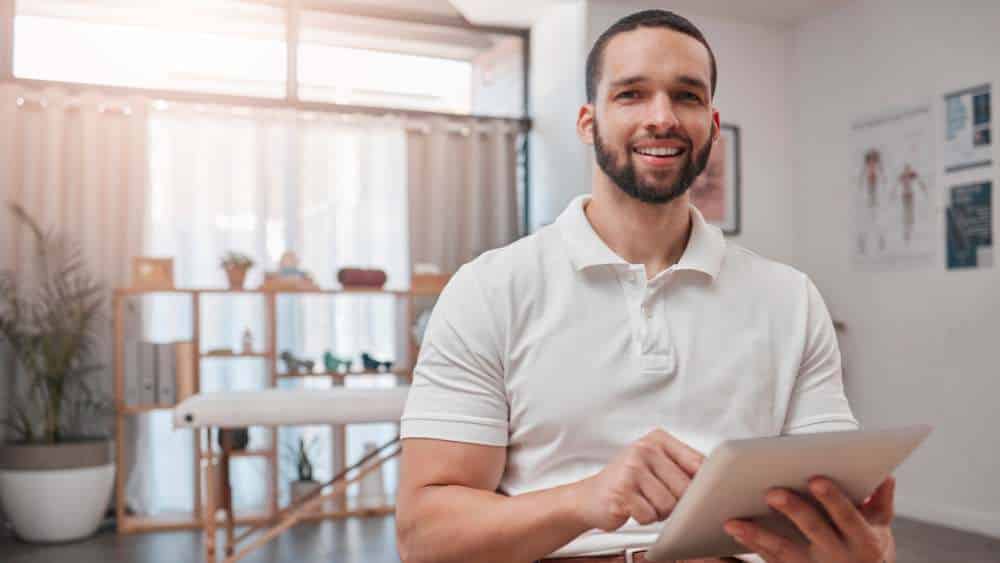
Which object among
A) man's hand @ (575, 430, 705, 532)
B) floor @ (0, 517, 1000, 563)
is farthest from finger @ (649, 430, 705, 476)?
floor @ (0, 517, 1000, 563)

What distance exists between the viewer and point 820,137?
4.74 m

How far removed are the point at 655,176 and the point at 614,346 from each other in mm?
237

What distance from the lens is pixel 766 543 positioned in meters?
1.03

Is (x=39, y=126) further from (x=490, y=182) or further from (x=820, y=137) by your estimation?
(x=820, y=137)

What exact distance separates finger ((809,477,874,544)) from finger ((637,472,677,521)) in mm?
141

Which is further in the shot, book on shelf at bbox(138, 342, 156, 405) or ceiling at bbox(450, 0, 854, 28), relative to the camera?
ceiling at bbox(450, 0, 854, 28)

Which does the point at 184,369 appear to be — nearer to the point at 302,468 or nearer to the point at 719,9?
the point at 302,468

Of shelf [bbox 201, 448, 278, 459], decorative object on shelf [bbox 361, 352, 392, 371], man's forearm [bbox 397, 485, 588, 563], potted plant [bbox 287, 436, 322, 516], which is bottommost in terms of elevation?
potted plant [bbox 287, 436, 322, 516]

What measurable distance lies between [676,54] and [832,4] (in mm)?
3666

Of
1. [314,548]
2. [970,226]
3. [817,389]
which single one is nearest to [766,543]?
[817,389]

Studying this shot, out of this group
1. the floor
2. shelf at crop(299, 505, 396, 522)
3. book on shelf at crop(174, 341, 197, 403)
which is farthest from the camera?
shelf at crop(299, 505, 396, 522)

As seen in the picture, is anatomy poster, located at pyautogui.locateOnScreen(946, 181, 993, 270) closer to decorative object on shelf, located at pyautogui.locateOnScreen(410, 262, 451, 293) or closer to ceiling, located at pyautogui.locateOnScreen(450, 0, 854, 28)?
ceiling, located at pyautogui.locateOnScreen(450, 0, 854, 28)

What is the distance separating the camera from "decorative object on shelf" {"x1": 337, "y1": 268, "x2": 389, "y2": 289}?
4.41 metres

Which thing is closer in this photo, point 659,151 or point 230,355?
point 659,151
